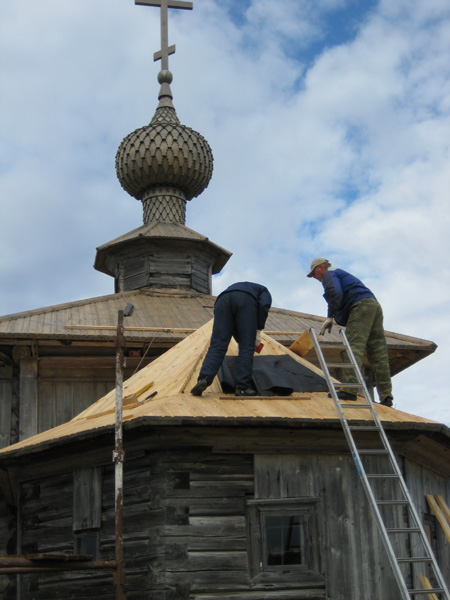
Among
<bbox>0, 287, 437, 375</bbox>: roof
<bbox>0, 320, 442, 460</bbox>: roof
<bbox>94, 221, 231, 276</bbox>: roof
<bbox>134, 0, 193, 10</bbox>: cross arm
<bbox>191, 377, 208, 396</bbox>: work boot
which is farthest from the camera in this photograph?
<bbox>134, 0, 193, 10</bbox>: cross arm

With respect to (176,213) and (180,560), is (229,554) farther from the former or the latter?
(176,213)

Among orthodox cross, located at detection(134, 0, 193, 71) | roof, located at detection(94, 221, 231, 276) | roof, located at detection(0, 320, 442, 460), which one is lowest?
roof, located at detection(0, 320, 442, 460)

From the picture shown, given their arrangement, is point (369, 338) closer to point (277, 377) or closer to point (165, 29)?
point (277, 377)

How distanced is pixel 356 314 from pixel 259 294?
1.23 meters

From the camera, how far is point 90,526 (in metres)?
10.5

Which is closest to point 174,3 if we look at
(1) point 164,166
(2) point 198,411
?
(1) point 164,166

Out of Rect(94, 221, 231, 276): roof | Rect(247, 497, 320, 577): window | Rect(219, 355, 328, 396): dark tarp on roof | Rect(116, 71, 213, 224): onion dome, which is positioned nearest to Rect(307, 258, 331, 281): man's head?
Rect(219, 355, 328, 396): dark tarp on roof

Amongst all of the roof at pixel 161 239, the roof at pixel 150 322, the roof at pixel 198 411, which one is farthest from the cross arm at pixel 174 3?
the roof at pixel 198 411

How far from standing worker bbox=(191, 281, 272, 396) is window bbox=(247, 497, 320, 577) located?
4.76 feet

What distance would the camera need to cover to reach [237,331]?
11062 mm

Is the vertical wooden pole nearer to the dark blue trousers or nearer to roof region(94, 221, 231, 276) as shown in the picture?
the dark blue trousers

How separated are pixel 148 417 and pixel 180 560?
5.33 ft

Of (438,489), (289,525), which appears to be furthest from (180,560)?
(438,489)

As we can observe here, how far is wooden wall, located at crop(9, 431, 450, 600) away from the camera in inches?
380
